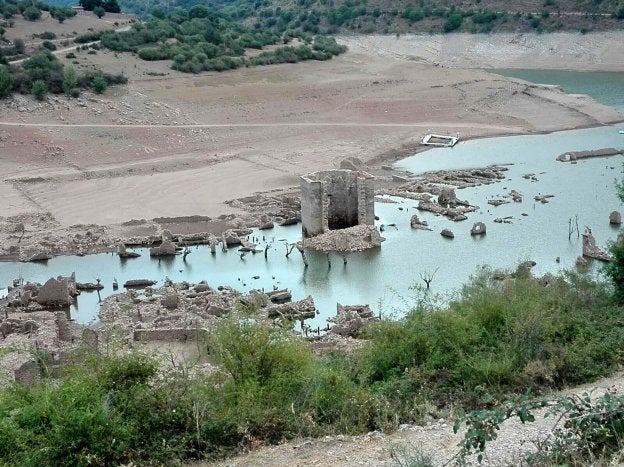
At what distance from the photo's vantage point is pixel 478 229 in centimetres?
3281

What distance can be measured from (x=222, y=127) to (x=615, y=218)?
25686 mm

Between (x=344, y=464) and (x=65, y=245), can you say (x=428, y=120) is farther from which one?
(x=344, y=464)

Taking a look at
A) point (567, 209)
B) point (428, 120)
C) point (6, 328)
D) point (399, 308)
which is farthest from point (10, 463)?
point (428, 120)

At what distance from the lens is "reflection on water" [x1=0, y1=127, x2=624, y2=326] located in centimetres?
2745

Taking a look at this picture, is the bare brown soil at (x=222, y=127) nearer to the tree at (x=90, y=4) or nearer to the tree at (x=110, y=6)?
the tree at (x=90, y=4)

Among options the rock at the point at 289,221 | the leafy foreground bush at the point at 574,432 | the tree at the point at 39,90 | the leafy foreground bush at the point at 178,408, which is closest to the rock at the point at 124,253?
the rock at the point at 289,221

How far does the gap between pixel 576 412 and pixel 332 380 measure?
4480 millimetres

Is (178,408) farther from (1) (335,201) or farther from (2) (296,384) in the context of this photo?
(1) (335,201)

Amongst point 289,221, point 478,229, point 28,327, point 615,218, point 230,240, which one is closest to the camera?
point 28,327

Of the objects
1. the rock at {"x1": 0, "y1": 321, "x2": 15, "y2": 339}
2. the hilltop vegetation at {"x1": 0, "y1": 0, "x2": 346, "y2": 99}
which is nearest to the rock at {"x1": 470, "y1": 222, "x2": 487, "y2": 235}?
the rock at {"x1": 0, "y1": 321, "x2": 15, "y2": 339}

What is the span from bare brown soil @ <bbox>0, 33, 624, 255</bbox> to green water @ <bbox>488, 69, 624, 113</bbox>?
2.57 meters

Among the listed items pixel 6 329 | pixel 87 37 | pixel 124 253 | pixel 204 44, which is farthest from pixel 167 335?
pixel 204 44

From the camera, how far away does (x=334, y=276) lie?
29.0m

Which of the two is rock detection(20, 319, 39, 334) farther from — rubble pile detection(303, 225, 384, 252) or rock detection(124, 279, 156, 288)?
rubble pile detection(303, 225, 384, 252)
